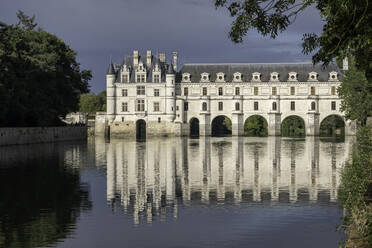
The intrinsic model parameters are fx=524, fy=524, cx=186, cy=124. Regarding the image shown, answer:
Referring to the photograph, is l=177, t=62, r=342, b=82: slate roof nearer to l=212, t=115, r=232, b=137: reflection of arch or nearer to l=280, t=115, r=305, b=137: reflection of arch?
l=280, t=115, r=305, b=137: reflection of arch

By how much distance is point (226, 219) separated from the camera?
1344 centimetres

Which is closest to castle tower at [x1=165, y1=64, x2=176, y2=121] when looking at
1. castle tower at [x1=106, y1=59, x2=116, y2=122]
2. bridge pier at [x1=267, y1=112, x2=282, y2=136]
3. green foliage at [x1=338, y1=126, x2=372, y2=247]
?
castle tower at [x1=106, y1=59, x2=116, y2=122]

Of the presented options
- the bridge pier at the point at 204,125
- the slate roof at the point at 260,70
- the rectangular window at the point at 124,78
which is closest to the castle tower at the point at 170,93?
the slate roof at the point at 260,70

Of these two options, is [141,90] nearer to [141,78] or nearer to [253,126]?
[141,78]

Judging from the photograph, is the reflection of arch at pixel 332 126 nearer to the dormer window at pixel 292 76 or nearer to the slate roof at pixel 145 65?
the dormer window at pixel 292 76

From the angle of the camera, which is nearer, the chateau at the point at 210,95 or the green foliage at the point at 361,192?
the green foliage at the point at 361,192

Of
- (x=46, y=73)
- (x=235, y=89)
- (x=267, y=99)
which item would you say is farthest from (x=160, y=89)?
(x=46, y=73)

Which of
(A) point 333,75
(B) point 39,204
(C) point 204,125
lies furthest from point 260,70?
(B) point 39,204

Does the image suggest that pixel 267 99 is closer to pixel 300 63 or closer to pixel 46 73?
pixel 300 63

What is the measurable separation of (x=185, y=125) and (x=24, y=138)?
32.1 metres

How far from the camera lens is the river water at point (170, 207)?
38.2ft

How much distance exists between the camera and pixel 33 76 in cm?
5028

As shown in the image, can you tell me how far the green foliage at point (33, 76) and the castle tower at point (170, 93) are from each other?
17.2 m

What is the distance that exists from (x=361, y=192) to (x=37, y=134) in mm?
45915
